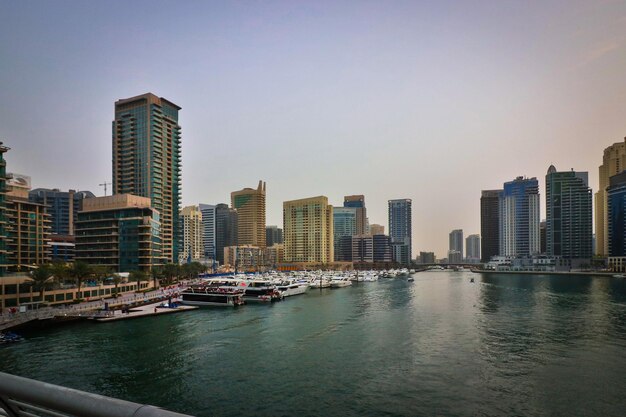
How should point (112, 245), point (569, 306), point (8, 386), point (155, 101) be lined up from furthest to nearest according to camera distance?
point (155, 101) → point (112, 245) → point (569, 306) → point (8, 386)

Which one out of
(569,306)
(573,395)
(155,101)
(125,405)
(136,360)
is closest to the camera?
(125,405)

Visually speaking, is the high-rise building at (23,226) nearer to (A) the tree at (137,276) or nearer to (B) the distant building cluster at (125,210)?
(B) the distant building cluster at (125,210)

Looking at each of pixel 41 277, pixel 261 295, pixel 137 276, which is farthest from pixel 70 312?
pixel 261 295

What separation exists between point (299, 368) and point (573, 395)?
2411 cm

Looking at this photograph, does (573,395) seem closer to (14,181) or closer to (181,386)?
(181,386)

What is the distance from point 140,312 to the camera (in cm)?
7862

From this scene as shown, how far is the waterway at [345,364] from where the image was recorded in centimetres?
3359

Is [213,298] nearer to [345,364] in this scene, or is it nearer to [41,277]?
[41,277]

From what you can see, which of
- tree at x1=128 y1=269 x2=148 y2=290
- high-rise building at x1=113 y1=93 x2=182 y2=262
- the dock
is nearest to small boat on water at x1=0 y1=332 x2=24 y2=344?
the dock

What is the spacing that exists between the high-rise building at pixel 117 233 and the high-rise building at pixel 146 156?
36954mm

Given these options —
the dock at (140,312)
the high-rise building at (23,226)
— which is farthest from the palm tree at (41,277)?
the high-rise building at (23,226)

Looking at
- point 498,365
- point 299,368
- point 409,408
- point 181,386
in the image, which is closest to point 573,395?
point 498,365

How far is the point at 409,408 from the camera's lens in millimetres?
32406

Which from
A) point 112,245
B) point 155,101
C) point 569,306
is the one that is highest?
point 155,101
